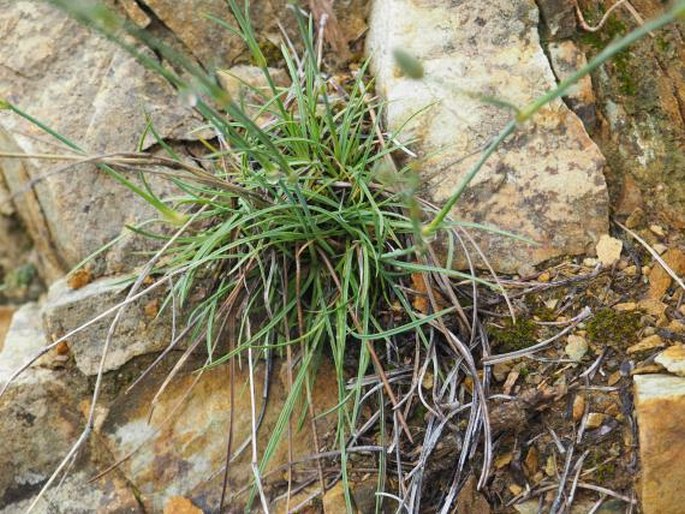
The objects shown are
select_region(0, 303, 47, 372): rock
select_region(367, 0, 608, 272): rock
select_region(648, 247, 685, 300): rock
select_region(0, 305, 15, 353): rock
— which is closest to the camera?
select_region(648, 247, 685, 300): rock

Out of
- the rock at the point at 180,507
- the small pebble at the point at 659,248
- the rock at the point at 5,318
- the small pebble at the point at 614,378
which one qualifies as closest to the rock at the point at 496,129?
the small pebble at the point at 659,248

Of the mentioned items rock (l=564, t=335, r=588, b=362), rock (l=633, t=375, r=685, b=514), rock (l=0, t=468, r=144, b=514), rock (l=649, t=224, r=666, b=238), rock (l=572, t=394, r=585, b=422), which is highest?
rock (l=0, t=468, r=144, b=514)

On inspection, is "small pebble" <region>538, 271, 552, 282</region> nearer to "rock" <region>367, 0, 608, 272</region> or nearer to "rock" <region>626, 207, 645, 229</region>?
"rock" <region>367, 0, 608, 272</region>

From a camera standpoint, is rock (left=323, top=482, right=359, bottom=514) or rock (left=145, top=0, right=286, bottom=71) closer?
rock (left=323, top=482, right=359, bottom=514)

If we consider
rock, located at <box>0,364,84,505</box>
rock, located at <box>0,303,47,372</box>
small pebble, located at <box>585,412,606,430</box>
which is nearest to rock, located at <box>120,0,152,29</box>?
rock, located at <box>0,303,47,372</box>

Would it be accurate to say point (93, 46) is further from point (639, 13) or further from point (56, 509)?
point (639, 13)

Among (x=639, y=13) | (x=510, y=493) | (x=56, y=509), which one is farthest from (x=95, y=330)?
(x=639, y=13)

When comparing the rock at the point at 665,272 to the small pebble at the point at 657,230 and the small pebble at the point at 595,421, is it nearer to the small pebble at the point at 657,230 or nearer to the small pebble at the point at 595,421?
the small pebble at the point at 657,230

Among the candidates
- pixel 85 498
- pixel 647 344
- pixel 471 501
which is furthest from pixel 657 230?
pixel 85 498
